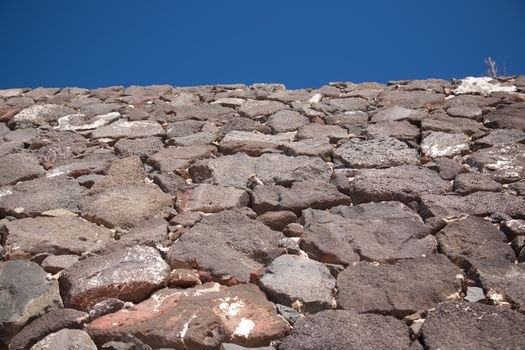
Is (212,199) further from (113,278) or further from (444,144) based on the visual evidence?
(444,144)

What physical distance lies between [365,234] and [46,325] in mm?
1412

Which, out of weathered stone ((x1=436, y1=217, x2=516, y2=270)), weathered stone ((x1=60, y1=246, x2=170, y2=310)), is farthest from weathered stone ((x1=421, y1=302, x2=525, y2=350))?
weathered stone ((x1=60, y1=246, x2=170, y2=310))

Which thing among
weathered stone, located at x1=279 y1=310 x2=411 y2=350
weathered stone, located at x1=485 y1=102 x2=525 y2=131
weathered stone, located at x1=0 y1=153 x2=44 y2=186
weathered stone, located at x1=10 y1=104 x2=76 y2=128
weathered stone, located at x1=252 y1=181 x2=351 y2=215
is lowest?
weathered stone, located at x1=279 y1=310 x2=411 y2=350

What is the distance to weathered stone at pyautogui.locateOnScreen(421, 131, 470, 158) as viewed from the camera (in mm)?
3088

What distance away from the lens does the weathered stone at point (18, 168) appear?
3.09m

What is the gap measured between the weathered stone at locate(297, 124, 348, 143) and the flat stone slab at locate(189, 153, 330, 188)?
359mm

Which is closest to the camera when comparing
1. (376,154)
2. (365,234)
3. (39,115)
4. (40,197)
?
(365,234)

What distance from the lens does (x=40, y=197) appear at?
279cm

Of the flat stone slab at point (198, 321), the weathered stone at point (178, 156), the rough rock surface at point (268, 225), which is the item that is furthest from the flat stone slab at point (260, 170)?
the flat stone slab at point (198, 321)

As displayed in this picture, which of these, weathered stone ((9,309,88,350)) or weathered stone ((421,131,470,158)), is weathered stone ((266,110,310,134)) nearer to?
weathered stone ((421,131,470,158))

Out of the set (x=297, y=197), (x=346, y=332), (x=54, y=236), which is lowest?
(x=346, y=332)

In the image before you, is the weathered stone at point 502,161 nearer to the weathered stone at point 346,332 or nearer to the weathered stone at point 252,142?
the weathered stone at point 252,142

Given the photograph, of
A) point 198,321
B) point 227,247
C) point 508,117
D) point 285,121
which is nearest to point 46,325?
point 198,321

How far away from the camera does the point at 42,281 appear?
214cm
